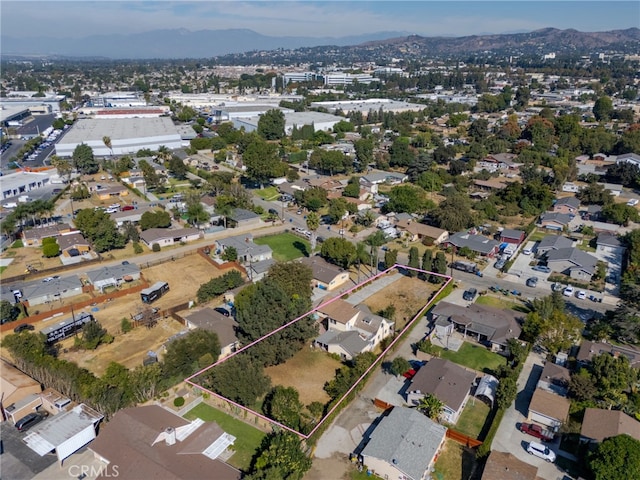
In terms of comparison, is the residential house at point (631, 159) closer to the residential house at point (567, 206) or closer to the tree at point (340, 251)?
the residential house at point (567, 206)

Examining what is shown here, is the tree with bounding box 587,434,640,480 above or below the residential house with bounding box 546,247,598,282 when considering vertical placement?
above

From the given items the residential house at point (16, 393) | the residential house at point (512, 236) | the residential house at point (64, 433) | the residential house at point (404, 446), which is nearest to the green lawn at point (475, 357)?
the residential house at point (404, 446)

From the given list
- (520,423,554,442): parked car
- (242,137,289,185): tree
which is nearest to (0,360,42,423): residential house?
(520,423,554,442): parked car

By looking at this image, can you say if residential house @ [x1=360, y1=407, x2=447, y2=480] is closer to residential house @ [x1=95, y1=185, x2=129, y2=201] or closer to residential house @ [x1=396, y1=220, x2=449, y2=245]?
residential house @ [x1=396, y1=220, x2=449, y2=245]

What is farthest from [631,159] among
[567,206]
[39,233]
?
[39,233]

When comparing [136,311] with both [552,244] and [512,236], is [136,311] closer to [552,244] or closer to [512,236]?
[512,236]

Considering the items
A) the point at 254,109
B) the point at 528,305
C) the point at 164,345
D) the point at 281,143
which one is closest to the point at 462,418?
the point at 528,305
